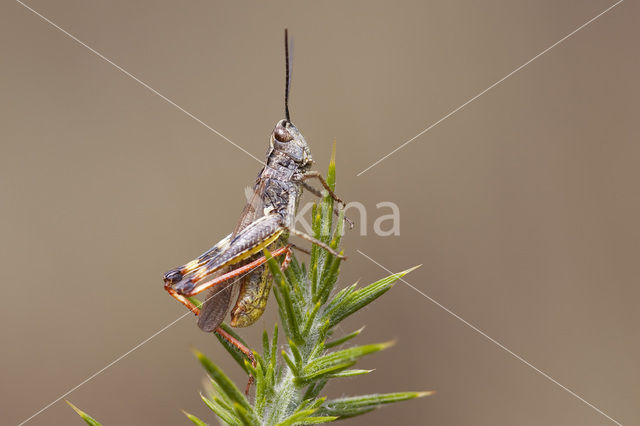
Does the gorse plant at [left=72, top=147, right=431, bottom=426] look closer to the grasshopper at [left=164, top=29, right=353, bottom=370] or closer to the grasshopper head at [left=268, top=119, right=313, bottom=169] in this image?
the grasshopper at [left=164, top=29, right=353, bottom=370]

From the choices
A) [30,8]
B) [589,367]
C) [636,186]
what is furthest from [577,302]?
[30,8]

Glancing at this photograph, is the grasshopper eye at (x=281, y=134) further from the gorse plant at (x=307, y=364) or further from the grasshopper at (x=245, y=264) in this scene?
the gorse plant at (x=307, y=364)

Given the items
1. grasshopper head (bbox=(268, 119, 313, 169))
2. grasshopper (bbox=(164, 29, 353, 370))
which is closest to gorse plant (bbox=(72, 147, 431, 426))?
grasshopper (bbox=(164, 29, 353, 370))

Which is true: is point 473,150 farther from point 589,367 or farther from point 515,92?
point 589,367

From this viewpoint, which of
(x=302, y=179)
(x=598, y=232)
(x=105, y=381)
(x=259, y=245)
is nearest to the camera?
(x=259, y=245)

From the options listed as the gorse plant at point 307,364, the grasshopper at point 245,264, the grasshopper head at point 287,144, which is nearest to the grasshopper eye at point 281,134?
the grasshopper head at point 287,144

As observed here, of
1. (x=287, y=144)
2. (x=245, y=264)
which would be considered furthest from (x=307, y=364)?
(x=287, y=144)

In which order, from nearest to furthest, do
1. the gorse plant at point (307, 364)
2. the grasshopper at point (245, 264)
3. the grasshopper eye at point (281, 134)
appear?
the gorse plant at point (307, 364) < the grasshopper at point (245, 264) < the grasshopper eye at point (281, 134)
